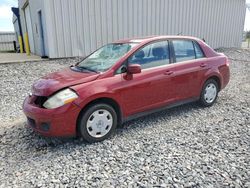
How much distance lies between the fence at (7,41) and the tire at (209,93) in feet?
81.3

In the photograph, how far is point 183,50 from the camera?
4.47m

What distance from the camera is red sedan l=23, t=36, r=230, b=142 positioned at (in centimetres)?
324

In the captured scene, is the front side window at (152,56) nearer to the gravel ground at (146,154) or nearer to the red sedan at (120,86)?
the red sedan at (120,86)

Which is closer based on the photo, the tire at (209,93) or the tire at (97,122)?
the tire at (97,122)

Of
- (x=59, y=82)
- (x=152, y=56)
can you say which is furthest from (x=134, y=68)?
(x=59, y=82)

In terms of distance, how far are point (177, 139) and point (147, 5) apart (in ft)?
26.4

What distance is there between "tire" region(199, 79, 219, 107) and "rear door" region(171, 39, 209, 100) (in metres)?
0.20

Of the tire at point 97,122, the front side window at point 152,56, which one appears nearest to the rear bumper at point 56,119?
the tire at point 97,122

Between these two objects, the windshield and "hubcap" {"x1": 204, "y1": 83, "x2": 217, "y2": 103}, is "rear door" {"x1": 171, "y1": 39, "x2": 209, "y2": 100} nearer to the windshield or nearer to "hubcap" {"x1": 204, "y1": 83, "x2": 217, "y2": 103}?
"hubcap" {"x1": 204, "y1": 83, "x2": 217, "y2": 103}

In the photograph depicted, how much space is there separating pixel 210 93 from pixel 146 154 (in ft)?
8.32

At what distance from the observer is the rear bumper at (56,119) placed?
3150mm

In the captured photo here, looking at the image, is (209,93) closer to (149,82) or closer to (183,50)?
(183,50)

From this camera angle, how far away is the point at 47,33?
Answer: 27.3 ft

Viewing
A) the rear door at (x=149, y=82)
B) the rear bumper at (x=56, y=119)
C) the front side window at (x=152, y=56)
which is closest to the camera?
the rear bumper at (x=56, y=119)
